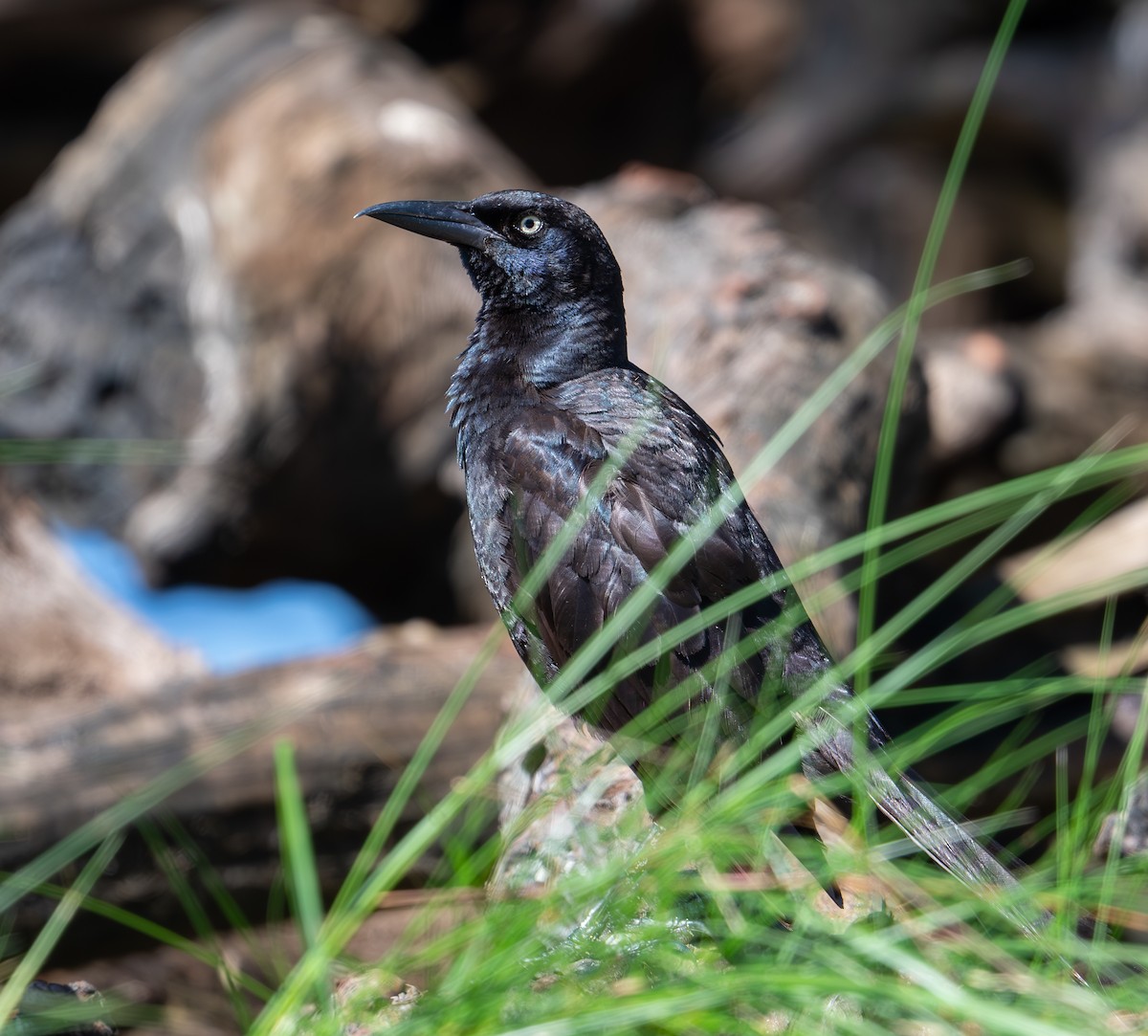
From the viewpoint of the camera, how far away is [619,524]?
2.71 metres

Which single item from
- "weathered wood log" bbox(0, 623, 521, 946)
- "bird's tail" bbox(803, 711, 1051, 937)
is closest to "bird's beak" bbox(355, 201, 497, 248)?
"weathered wood log" bbox(0, 623, 521, 946)

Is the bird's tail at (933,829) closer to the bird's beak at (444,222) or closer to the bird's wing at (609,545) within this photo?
the bird's wing at (609,545)

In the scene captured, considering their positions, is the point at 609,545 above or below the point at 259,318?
below

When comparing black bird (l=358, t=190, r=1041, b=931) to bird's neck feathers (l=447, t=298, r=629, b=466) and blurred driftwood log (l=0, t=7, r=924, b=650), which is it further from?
blurred driftwood log (l=0, t=7, r=924, b=650)

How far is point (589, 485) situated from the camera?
8.15 feet

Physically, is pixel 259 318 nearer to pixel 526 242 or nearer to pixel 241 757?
pixel 241 757

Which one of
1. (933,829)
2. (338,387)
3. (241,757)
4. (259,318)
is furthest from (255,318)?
(933,829)

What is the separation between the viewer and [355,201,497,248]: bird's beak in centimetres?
305

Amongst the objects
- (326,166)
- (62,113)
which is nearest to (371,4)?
(62,113)

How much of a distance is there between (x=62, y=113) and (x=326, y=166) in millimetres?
4331

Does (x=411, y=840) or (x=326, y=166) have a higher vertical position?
(x=326, y=166)

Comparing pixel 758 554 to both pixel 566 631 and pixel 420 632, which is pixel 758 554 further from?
pixel 420 632

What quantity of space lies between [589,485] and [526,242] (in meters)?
0.80

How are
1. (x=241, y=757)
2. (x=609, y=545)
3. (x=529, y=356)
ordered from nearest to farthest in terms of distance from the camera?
(x=609, y=545) < (x=529, y=356) < (x=241, y=757)
